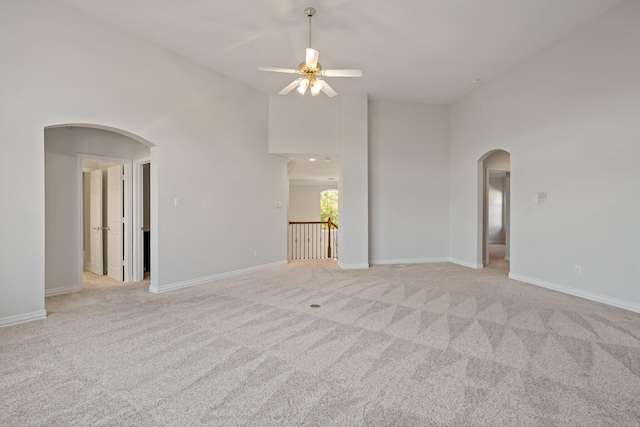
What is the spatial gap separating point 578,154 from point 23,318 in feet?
23.3

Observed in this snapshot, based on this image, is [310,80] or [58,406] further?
[310,80]

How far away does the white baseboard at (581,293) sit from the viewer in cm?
369

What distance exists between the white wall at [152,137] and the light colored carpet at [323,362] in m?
0.85

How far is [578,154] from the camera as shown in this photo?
14.1 feet

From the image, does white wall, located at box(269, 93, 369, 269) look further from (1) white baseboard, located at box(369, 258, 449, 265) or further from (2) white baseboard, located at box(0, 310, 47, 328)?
(2) white baseboard, located at box(0, 310, 47, 328)

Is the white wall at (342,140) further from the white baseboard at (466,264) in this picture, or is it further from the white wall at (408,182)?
the white baseboard at (466,264)

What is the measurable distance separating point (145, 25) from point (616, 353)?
6.11 metres

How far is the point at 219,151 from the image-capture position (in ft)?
17.8

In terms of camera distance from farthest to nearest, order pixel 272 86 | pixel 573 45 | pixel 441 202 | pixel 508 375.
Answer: pixel 441 202
pixel 272 86
pixel 573 45
pixel 508 375

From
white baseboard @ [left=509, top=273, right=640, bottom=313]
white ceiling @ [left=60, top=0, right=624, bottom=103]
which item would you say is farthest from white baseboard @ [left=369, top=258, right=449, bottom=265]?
white ceiling @ [left=60, top=0, right=624, bottom=103]

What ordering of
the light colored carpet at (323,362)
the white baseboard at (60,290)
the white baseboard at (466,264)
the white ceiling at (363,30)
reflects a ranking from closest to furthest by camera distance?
1. the light colored carpet at (323,362)
2. the white ceiling at (363,30)
3. the white baseboard at (60,290)
4. the white baseboard at (466,264)

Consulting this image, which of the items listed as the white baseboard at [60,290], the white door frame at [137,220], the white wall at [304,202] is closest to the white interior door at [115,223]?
the white door frame at [137,220]

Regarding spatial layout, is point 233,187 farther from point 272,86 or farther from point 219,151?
point 272,86

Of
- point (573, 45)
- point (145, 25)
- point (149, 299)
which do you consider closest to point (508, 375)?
point (149, 299)
